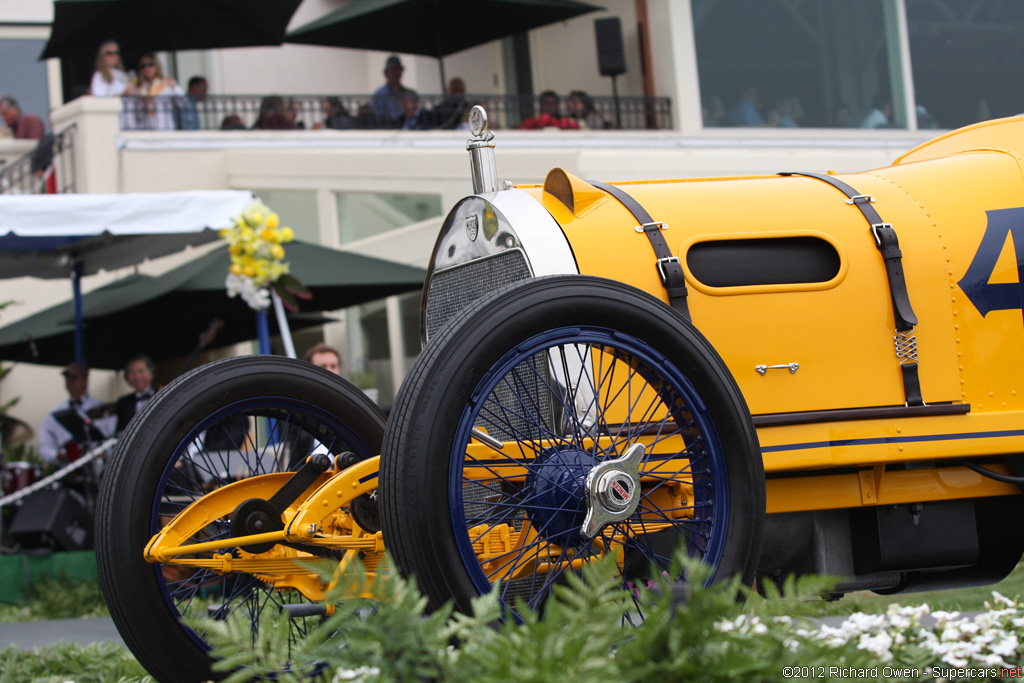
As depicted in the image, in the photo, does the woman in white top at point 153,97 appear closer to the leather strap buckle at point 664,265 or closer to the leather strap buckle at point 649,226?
the leather strap buckle at point 649,226

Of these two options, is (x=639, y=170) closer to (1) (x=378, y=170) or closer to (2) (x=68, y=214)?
(1) (x=378, y=170)

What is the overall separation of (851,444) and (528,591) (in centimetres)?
106

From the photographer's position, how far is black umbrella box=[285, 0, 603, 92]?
1269 centimetres

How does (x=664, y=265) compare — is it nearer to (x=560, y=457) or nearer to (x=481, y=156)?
(x=560, y=457)

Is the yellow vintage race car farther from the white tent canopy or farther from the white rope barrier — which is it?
the white rope barrier

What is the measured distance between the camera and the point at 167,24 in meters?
12.2

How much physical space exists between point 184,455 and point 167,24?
33.3ft

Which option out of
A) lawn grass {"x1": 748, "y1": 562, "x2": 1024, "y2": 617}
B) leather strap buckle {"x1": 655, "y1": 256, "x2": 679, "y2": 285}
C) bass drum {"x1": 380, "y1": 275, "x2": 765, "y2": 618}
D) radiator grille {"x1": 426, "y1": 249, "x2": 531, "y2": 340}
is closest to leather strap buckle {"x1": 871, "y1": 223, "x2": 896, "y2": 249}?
leather strap buckle {"x1": 655, "y1": 256, "x2": 679, "y2": 285}

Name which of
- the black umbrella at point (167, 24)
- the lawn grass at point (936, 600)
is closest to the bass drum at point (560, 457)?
the lawn grass at point (936, 600)

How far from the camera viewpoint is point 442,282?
3.64m

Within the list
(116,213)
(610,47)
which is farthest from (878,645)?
(610,47)

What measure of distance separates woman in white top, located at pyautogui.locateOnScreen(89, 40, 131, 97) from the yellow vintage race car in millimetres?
10585

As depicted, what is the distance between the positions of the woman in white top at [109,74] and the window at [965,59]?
1032cm

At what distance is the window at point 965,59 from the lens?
12602mm
